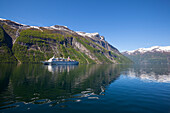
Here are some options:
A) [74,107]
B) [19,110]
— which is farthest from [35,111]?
[74,107]

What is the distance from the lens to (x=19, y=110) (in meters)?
18.7

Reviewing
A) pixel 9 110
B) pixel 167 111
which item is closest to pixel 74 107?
pixel 9 110

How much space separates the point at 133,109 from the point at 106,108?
5.24 metres

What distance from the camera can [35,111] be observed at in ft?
61.0

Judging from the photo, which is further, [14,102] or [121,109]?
[14,102]

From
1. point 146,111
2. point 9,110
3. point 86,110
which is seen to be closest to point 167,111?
point 146,111

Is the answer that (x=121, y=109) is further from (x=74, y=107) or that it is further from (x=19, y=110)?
(x=19, y=110)

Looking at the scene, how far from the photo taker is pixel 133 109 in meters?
20.7

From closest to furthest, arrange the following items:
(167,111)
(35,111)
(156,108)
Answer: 1. (35,111)
2. (167,111)
3. (156,108)

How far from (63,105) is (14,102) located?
10.4 m

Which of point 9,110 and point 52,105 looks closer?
point 9,110

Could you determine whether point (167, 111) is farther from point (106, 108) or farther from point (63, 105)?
point (63, 105)

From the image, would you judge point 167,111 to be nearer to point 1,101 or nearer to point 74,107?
point 74,107

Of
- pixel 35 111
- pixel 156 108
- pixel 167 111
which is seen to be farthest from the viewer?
pixel 156 108
